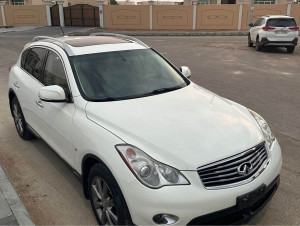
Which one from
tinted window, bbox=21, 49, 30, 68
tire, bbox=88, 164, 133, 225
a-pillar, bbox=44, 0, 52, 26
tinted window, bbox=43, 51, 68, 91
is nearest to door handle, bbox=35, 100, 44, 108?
tinted window, bbox=43, 51, 68, 91

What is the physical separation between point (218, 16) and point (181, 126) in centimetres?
3090

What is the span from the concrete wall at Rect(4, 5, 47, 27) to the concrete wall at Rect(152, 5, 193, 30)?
12.6 metres

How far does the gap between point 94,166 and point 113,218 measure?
19.2 inches

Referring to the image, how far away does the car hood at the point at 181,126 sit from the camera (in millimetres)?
2588

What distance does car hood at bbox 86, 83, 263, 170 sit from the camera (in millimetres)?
2588

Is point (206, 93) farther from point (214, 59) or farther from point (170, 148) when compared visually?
point (214, 59)

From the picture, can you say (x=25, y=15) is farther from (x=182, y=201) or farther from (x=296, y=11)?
(x=182, y=201)

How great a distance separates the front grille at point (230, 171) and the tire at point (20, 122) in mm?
3308

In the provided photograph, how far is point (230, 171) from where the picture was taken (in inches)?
102

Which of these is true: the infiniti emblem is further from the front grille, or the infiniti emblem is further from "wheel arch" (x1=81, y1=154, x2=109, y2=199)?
"wheel arch" (x1=81, y1=154, x2=109, y2=199)

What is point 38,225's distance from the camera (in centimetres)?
316

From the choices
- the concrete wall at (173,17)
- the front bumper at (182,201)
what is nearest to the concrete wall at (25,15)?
the concrete wall at (173,17)

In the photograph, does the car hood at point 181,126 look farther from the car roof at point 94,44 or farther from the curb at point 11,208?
the curb at point 11,208

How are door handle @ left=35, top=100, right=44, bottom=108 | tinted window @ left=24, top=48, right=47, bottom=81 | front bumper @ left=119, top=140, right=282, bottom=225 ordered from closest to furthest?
front bumper @ left=119, top=140, right=282, bottom=225, door handle @ left=35, top=100, right=44, bottom=108, tinted window @ left=24, top=48, right=47, bottom=81
